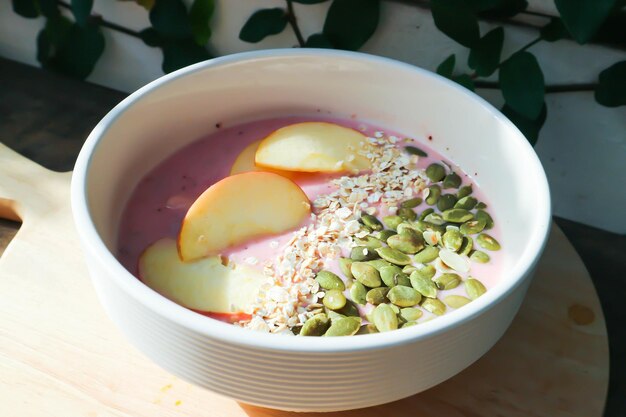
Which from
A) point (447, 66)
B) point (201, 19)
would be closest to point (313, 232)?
point (447, 66)

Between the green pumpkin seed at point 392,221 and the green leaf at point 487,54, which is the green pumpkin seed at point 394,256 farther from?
the green leaf at point 487,54

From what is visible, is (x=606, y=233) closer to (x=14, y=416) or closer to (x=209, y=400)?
(x=209, y=400)

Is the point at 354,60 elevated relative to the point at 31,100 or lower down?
elevated

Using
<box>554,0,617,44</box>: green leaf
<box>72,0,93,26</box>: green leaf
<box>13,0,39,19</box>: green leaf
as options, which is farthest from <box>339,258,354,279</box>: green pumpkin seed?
<box>13,0,39,19</box>: green leaf

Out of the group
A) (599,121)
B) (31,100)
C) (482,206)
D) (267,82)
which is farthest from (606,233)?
(31,100)

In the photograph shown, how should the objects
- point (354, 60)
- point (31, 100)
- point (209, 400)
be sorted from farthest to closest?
point (31, 100) < point (354, 60) < point (209, 400)

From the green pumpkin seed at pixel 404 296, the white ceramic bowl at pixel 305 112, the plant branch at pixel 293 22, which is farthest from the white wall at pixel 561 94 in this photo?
the green pumpkin seed at pixel 404 296

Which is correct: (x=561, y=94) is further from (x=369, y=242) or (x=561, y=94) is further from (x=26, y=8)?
(x=26, y=8)
